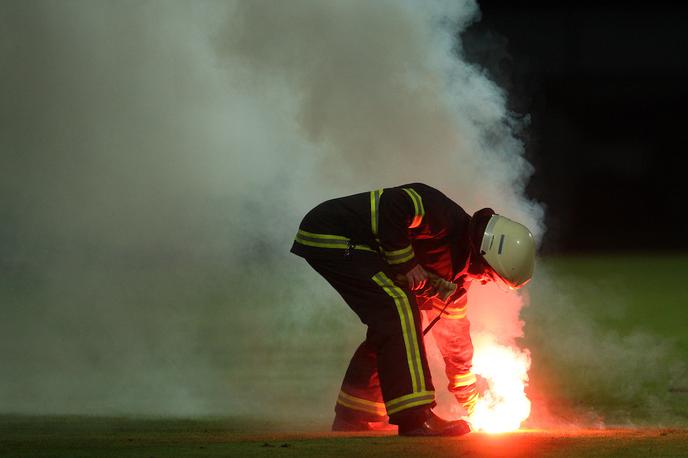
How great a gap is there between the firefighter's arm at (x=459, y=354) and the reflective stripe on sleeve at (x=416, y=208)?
642 mm

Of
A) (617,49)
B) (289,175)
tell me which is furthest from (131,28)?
(617,49)

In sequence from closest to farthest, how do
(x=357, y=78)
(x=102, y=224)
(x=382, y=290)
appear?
1. (x=382, y=290)
2. (x=357, y=78)
3. (x=102, y=224)

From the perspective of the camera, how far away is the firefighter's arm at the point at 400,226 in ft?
15.3

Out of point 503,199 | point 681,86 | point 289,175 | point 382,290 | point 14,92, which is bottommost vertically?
point 382,290

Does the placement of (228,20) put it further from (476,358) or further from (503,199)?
(476,358)

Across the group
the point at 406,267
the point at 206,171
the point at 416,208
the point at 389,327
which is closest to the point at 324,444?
the point at 389,327

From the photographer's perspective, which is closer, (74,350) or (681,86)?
(74,350)

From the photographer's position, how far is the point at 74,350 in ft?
23.7

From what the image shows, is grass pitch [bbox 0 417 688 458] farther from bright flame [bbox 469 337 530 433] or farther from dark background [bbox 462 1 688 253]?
dark background [bbox 462 1 688 253]

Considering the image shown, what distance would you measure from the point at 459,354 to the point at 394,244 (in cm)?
87

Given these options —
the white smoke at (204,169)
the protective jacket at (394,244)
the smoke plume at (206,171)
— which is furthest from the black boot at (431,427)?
the white smoke at (204,169)

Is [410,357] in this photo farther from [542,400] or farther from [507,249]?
[542,400]

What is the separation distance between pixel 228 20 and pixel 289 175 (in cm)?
127

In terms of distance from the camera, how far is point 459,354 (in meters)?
5.18
